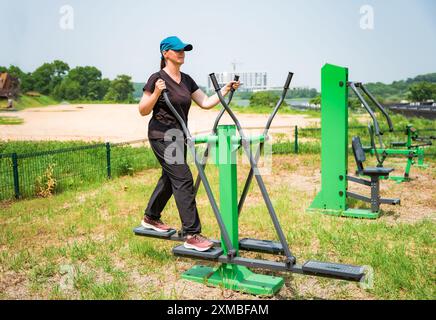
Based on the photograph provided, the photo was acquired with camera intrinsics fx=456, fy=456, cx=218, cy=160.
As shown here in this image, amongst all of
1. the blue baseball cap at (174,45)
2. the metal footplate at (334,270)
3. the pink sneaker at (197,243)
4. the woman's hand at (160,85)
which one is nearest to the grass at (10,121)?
the blue baseball cap at (174,45)

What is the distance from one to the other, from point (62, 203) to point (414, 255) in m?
4.98

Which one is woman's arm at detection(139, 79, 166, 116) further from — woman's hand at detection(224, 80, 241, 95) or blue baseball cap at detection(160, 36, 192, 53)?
woman's hand at detection(224, 80, 241, 95)

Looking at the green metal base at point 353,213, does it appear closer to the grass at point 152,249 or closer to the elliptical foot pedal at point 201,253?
the grass at point 152,249

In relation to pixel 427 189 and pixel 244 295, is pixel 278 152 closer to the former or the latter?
pixel 427 189

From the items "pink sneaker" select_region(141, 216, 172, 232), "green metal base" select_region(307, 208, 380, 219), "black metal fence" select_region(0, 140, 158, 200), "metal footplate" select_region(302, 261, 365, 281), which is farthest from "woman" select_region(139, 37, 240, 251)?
"black metal fence" select_region(0, 140, 158, 200)

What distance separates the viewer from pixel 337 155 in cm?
576

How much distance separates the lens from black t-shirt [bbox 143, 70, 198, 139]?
359cm

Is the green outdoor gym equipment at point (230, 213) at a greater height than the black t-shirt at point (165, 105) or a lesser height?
lesser

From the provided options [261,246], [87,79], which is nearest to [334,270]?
[261,246]

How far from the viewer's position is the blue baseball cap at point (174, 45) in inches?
140

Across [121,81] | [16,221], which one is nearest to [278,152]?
[16,221]

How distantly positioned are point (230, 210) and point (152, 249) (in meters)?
1.26

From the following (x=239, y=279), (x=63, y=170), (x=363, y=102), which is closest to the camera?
(x=239, y=279)

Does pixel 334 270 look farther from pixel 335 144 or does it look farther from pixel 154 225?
pixel 335 144
